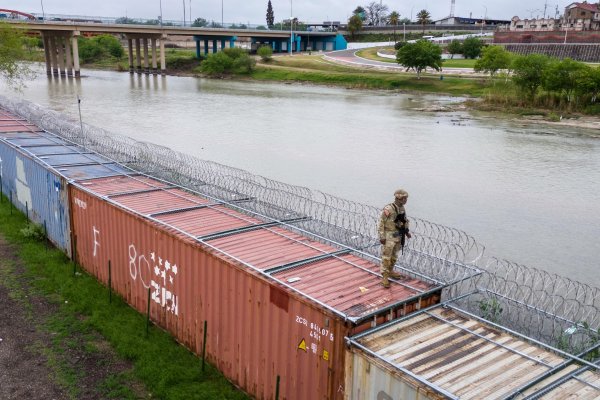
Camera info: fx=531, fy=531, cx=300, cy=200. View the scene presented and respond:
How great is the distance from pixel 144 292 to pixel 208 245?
9.62 feet

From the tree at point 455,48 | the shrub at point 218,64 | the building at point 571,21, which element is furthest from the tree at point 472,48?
the shrub at point 218,64

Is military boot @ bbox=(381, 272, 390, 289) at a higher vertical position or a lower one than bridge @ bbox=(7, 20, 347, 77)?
lower

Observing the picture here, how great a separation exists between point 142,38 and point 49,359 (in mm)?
113762

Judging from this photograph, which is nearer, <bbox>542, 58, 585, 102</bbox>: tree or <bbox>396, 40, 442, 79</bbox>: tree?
<bbox>542, 58, 585, 102</bbox>: tree

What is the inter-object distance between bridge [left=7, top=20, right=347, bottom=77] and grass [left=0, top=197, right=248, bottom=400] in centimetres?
7108

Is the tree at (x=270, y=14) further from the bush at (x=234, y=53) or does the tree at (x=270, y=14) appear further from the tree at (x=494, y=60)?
the tree at (x=494, y=60)

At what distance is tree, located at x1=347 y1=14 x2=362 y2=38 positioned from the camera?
158 meters

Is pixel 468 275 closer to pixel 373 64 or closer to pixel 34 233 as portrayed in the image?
pixel 34 233

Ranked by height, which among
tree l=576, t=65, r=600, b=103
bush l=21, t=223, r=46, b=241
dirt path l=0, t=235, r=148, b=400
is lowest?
dirt path l=0, t=235, r=148, b=400

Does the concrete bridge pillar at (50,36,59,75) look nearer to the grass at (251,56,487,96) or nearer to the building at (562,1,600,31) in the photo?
the grass at (251,56,487,96)

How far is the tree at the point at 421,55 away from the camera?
79.9m

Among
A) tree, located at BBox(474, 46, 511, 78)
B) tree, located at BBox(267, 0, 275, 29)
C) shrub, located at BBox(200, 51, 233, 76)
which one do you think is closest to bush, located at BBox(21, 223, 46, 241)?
tree, located at BBox(474, 46, 511, 78)

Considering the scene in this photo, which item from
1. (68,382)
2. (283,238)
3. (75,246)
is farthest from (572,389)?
(75,246)

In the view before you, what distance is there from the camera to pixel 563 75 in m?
55.6
